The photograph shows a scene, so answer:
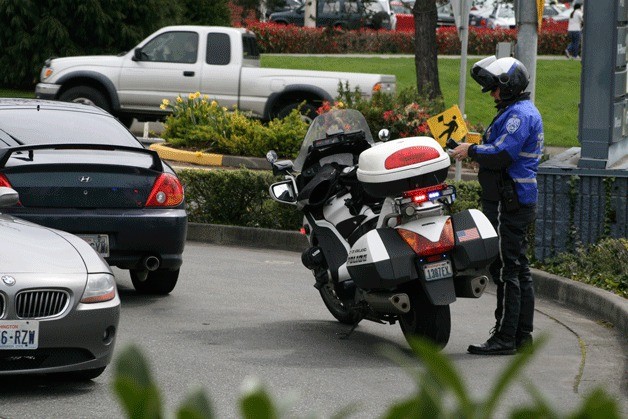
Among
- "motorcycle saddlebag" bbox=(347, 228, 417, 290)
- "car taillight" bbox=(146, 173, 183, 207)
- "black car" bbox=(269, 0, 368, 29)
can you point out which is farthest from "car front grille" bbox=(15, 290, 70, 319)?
"black car" bbox=(269, 0, 368, 29)

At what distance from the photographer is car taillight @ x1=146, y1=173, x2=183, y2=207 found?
880 centimetres

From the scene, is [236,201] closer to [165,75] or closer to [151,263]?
[151,263]

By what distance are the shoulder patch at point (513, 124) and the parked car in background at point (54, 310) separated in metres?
2.63

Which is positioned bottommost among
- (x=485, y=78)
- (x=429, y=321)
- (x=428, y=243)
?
(x=429, y=321)

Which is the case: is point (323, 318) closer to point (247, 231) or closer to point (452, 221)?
point (452, 221)

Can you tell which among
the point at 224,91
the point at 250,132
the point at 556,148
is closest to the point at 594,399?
the point at 250,132

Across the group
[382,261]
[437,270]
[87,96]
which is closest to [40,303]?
[382,261]

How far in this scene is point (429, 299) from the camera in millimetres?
7090

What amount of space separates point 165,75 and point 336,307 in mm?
12929

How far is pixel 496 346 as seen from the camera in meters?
7.67

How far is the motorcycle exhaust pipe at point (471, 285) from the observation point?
731cm

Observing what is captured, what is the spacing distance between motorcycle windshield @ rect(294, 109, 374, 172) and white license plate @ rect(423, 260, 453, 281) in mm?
1551

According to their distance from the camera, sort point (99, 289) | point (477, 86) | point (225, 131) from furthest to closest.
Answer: point (477, 86)
point (225, 131)
point (99, 289)

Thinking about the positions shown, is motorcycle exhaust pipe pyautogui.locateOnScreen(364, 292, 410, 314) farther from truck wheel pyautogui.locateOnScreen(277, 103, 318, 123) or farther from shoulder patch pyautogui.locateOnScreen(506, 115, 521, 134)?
truck wheel pyautogui.locateOnScreen(277, 103, 318, 123)
